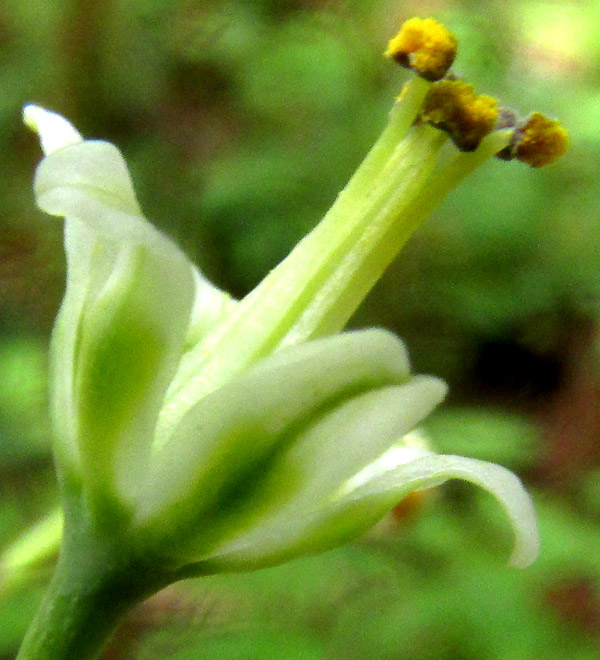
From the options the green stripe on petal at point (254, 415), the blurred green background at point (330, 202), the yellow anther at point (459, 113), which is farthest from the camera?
the blurred green background at point (330, 202)

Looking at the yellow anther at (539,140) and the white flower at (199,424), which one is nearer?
the white flower at (199,424)

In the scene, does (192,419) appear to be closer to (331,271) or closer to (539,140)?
(331,271)

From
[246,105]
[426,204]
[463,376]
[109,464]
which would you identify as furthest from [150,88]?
[109,464]

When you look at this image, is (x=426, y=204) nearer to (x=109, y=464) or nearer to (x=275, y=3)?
(x=109, y=464)

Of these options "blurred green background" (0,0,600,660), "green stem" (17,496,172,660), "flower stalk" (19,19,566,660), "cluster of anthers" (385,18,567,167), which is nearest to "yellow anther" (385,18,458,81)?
"cluster of anthers" (385,18,567,167)

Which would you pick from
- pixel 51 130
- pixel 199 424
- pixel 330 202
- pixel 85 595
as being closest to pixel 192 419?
pixel 199 424

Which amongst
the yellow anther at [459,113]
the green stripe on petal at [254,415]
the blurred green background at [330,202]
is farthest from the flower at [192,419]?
the blurred green background at [330,202]

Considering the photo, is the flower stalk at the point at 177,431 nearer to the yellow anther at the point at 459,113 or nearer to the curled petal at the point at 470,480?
the curled petal at the point at 470,480
